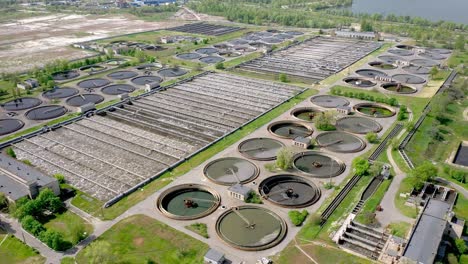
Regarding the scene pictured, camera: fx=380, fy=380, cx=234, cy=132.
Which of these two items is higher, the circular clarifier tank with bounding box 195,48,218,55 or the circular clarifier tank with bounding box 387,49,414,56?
the circular clarifier tank with bounding box 387,49,414,56

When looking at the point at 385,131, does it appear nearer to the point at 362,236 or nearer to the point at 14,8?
the point at 362,236

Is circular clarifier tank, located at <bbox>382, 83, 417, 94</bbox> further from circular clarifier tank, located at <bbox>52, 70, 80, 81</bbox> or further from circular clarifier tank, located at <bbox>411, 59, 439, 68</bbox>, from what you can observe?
circular clarifier tank, located at <bbox>52, 70, 80, 81</bbox>

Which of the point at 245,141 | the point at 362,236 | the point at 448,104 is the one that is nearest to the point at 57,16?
the point at 245,141

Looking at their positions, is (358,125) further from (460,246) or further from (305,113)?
(460,246)

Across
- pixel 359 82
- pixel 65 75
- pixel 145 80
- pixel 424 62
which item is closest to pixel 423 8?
pixel 424 62

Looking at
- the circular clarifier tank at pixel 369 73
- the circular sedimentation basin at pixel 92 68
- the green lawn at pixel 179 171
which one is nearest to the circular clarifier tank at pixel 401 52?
the circular clarifier tank at pixel 369 73

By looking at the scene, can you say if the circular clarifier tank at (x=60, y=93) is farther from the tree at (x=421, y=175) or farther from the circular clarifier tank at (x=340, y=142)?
the tree at (x=421, y=175)

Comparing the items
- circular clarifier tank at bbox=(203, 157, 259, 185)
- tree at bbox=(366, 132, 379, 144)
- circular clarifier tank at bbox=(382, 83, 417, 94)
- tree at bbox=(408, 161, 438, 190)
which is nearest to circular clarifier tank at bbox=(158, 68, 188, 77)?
circular clarifier tank at bbox=(203, 157, 259, 185)
